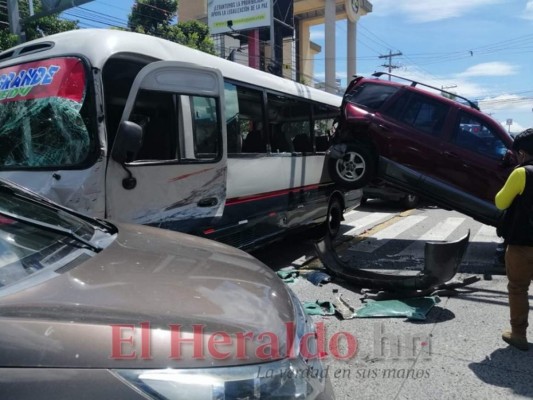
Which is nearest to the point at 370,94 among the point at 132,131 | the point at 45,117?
the point at 132,131

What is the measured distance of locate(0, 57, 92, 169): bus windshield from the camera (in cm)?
395

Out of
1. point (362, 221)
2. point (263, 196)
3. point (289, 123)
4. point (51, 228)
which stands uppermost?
point (51, 228)

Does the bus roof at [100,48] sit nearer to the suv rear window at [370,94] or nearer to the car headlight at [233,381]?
the suv rear window at [370,94]

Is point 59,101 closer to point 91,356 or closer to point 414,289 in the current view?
point 91,356

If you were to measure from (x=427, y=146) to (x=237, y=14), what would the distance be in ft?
94.4

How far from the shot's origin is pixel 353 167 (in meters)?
7.59

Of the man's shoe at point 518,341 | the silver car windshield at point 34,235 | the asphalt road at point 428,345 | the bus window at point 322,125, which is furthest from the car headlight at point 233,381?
the bus window at point 322,125

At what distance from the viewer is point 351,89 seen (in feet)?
25.4

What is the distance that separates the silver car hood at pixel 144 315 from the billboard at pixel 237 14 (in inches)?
1236

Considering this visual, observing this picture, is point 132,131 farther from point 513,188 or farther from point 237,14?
point 237,14

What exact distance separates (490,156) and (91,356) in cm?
679

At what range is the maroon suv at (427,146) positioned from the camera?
6.99 m

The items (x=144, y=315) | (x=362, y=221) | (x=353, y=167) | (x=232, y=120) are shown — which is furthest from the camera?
(x=362, y=221)

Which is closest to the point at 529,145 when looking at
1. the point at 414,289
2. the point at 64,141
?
the point at 414,289
